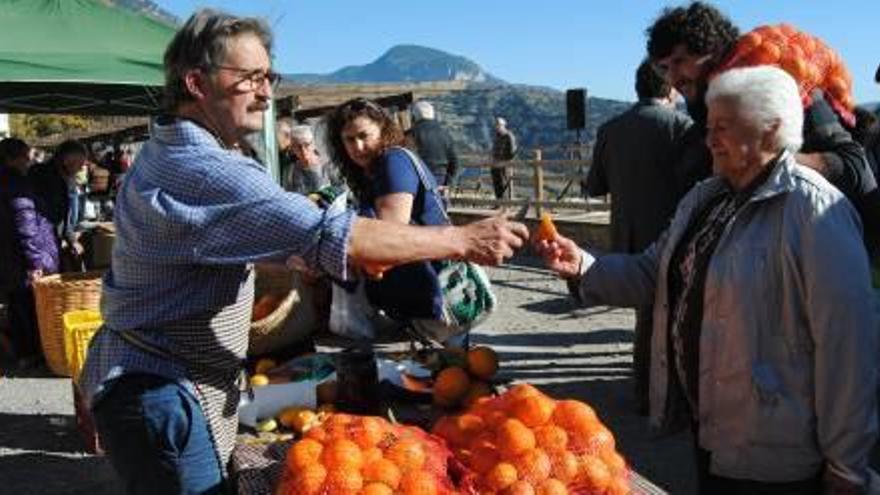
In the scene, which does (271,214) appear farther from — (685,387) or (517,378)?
(517,378)

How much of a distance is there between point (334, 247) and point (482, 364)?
61.9 inches

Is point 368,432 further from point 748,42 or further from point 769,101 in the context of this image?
point 748,42

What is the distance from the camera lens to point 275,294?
606 centimetres

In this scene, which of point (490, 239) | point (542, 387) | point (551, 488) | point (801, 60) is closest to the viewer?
point (551, 488)

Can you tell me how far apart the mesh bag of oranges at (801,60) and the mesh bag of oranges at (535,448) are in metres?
1.36

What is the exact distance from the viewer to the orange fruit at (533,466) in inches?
76.9

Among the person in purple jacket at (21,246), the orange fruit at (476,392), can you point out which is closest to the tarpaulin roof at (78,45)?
the person in purple jacket at (21,246)

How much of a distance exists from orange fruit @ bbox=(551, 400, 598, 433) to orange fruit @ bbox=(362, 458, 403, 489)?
0.43 m

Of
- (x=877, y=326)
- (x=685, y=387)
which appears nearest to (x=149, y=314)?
(x=685, y=387)

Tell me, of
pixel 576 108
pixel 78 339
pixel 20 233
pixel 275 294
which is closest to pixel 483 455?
pixel 78 339

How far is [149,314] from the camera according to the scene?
2.02 meters

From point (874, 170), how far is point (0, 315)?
22.8 feet

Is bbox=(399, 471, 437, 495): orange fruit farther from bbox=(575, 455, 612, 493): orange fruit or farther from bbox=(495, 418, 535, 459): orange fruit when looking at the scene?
bbox=(575, 455, 612, 493): orange fruit

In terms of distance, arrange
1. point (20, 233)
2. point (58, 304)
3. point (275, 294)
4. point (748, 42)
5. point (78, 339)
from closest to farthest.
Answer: point (748, 42) → point (78, 339) → point (275, 294) → point (58, 304) → point (20, 233)
